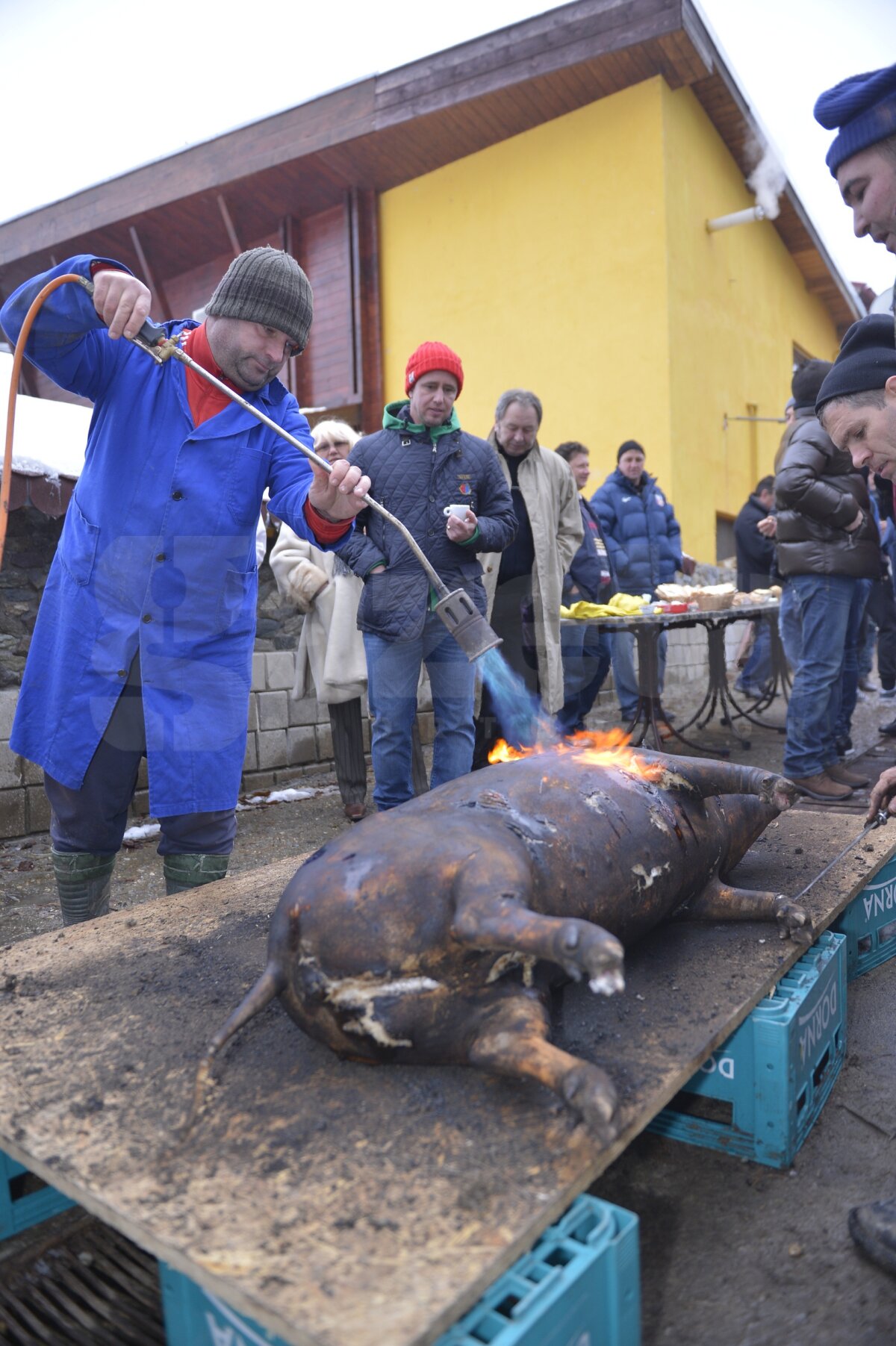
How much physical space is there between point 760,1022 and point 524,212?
11.1m

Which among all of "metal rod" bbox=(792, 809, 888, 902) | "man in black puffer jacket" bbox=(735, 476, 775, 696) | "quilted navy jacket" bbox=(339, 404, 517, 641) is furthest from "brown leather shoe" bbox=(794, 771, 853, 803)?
"man in black puffer jacket" bbox=(735, 476, 775, 696)

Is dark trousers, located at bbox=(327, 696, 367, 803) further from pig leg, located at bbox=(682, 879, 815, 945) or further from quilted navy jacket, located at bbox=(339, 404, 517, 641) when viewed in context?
pig leg, located at bbox=(682, 879, 815, 945)

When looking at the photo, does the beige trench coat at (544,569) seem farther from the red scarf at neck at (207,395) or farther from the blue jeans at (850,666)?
the red scarf at neck at (207,395)

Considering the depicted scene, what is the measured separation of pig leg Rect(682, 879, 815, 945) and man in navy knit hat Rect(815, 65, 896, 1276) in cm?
52

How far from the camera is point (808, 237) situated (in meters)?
14.8

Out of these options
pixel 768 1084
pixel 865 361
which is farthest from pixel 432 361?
A: pixel 768 1084

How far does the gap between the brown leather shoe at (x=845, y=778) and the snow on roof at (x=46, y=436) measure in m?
4.60

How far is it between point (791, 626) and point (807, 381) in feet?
4.89

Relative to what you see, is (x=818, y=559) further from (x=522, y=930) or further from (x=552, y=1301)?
(x=552, y=1301)

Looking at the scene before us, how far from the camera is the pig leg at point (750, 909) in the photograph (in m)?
2.30

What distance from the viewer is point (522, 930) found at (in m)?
1.55

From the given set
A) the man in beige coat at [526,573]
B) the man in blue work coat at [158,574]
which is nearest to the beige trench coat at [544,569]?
the man in beige coat at [526,573]

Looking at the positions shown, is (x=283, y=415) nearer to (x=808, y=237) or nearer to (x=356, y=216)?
(x=356, y=216)

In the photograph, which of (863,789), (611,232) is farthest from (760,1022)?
(611,232)
